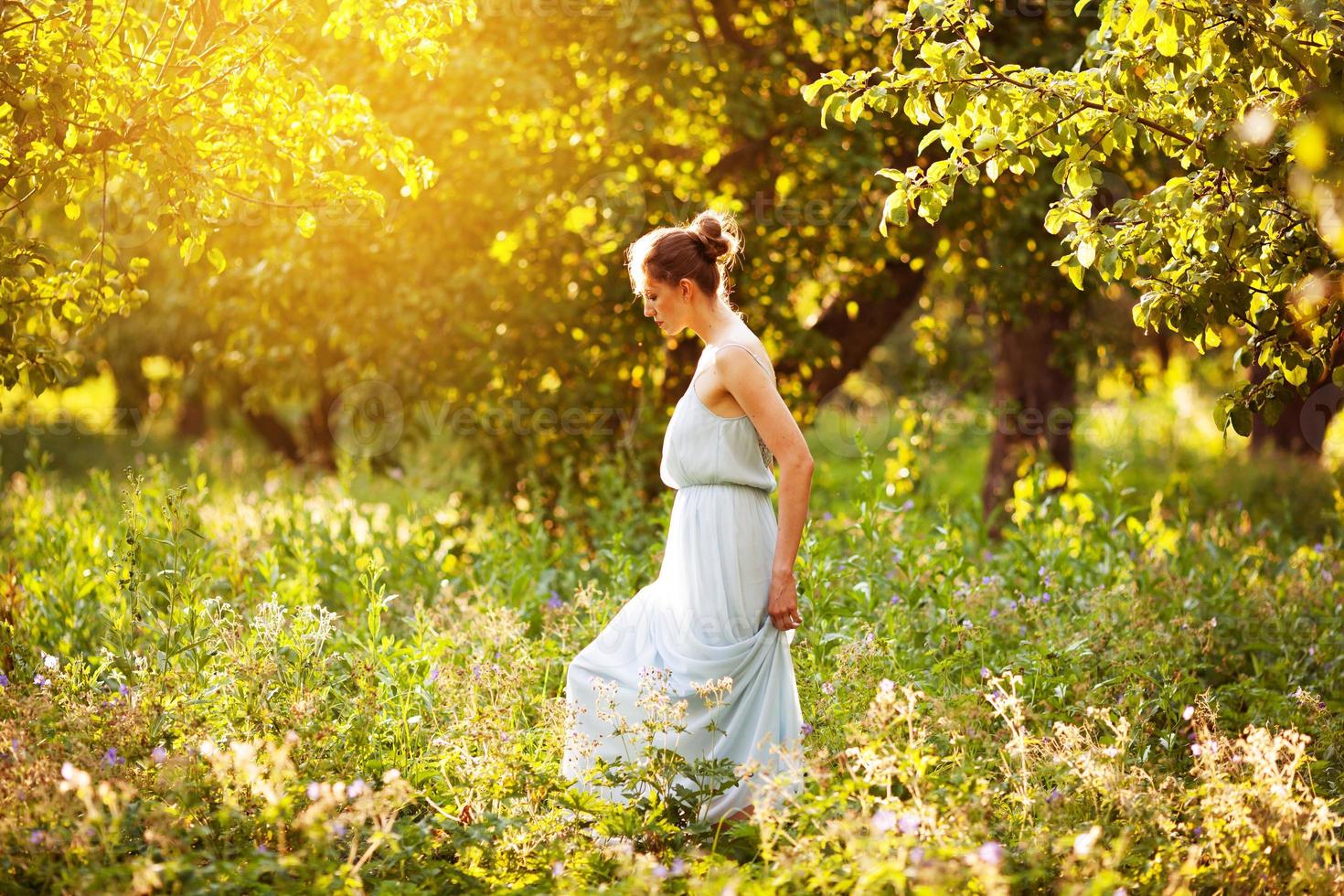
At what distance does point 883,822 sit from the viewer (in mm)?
3045

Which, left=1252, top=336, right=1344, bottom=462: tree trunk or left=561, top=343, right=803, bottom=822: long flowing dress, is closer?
left=561, top=343, right=803, bottom=822: long flowing dress

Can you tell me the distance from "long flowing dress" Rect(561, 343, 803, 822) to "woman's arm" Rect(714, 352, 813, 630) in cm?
6

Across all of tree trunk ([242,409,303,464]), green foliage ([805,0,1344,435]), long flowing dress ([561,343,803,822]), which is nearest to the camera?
green foliage ([805,0,1344,435])

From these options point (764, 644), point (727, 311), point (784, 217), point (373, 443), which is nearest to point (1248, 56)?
point (727, 311)

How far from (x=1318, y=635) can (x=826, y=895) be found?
381cm

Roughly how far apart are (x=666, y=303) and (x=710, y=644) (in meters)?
1.14

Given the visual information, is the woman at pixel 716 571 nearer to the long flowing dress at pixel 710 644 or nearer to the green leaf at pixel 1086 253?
the long flowing dress at pixel 710 644

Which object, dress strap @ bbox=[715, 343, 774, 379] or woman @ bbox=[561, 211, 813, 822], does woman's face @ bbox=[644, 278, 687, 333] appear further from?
dress strap @ bbox=[715, 343, 774, 379]

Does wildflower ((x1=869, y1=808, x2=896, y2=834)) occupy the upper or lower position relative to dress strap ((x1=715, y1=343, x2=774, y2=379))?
lower

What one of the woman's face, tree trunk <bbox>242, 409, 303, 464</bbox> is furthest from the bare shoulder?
tree trunk <bbox>242, 409, 303, 464</bbox>

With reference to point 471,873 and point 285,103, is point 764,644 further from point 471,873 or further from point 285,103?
point 285,103

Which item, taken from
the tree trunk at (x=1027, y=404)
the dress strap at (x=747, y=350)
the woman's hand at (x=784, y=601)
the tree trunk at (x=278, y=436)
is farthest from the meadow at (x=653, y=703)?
the tree trunk at (x=278, y=436)

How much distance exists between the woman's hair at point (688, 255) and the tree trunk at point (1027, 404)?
21.1 ft

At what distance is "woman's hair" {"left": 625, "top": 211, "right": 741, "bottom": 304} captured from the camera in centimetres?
394
